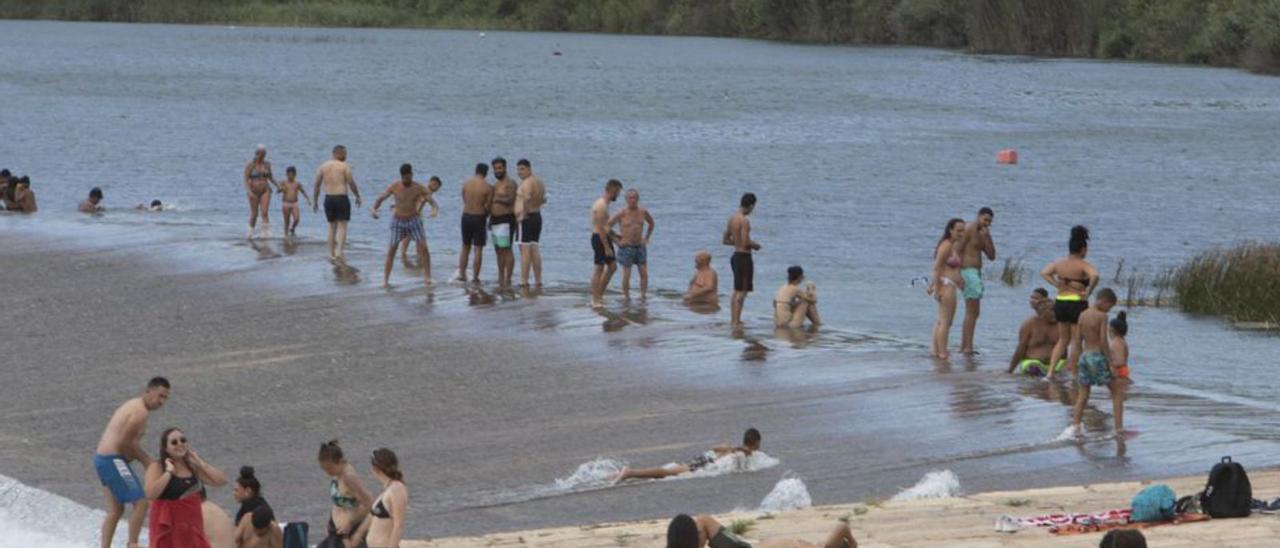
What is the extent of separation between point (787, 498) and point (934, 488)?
4.09ft

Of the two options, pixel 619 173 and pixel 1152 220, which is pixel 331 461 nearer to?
pixel 1152 220

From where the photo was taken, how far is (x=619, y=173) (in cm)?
5638

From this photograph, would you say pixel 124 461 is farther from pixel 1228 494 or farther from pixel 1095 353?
pixel 1095 353

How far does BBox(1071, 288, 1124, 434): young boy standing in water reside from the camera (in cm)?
1861

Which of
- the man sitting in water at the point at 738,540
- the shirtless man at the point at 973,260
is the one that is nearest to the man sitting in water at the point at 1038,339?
the shirtless man at the point at 973,260

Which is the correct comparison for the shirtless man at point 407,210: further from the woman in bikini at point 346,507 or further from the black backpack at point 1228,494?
the black backpack at point 1228,494

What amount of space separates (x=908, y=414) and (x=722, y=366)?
2.96 metres

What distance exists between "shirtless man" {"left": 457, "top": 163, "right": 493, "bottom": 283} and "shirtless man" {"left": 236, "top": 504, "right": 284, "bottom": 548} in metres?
12.2

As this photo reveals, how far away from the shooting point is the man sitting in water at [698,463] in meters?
17.5

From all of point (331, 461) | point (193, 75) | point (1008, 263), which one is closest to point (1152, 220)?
point (1008, 263)

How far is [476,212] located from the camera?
26.9 m

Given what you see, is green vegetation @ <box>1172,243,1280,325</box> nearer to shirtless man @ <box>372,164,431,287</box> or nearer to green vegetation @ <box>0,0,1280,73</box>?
shirtless man @ <box>372,164,431,287</box>

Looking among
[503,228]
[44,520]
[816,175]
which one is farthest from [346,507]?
[816,175]

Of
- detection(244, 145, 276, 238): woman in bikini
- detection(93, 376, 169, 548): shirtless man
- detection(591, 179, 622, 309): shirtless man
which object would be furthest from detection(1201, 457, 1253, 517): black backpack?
detection(244, 145, 276, 238): woman in bikini
